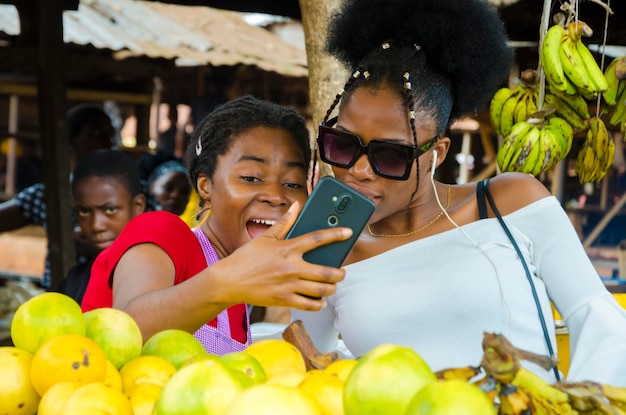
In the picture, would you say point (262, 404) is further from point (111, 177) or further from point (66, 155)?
point (66, 155)

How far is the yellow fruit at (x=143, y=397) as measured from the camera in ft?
4.03

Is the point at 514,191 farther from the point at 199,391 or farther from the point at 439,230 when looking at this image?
the point at 199,391

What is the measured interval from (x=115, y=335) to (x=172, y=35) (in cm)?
765

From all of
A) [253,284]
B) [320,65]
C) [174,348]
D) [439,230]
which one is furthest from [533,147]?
[174,348]

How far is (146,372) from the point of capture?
1.35m

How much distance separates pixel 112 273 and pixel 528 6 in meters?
3.45

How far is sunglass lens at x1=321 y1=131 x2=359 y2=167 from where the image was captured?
188 centimetres

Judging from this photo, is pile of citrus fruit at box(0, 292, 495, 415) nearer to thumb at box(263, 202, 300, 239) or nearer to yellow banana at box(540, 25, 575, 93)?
thumb at box(263, 202, 300, 239)

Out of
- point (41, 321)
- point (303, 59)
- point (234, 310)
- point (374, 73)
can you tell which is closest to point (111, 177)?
point (234, 310)

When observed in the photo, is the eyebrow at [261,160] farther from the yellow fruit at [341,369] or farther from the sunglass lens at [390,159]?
Answer: the yellow fruit at [341,369]

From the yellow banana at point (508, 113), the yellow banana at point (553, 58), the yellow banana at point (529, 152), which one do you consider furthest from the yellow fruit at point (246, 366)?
the yellow banana at point (508, 113)

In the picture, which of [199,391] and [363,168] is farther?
[363,168]

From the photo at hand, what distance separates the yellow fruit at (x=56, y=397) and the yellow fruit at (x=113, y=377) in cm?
8

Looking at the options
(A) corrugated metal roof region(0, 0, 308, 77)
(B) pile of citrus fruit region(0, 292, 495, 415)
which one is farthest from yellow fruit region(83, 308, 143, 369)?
(A) corrugated metal roof region(0, 0, 308, 77)
